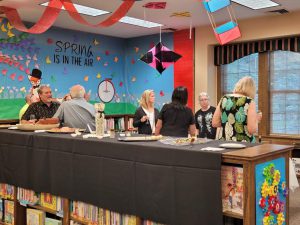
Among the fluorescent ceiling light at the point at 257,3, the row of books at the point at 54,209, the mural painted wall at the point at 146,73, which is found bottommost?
the row of books at the point at 54,209

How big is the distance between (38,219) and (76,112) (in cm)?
114

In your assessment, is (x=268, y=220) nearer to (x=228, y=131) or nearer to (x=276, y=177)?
(x=276, y=177)

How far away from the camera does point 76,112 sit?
393 cm

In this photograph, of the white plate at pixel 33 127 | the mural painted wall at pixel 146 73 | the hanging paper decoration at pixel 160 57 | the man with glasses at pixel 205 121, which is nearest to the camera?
the white plate at pixel 33 127

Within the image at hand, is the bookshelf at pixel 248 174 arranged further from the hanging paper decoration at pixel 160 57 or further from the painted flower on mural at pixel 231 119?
the hanging paper decoration at pixel 160 57

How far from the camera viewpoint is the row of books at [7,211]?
12.6 ft

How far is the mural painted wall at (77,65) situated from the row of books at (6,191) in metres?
2.51

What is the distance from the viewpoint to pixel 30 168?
3512 millimetres

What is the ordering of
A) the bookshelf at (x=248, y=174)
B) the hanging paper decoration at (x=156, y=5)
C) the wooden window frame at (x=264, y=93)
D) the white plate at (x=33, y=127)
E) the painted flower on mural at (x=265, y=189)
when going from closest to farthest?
the bookshelf at (x=248, y=174), the painted flower on mural at (x=265, y=189), the white plate at (x=33, y=127), the hanging paper decoration at (x=156, y=5), the wooden window frame at (x=264, y=93)

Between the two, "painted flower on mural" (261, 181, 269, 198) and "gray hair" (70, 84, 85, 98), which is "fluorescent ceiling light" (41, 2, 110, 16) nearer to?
"gray hair" (70, 84, 85, 98)

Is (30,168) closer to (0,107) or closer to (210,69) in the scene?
(0,107)

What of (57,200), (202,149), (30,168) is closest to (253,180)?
(202,149)

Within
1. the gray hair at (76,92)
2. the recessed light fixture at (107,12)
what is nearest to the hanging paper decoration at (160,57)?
the recessed light fixture at (107,12)

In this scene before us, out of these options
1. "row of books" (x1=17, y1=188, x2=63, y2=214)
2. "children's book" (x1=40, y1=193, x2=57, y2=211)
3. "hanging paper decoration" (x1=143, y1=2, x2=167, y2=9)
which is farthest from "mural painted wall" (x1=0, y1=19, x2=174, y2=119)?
"children's book" (x1=40, y1=193, x2=57, y2=211)
